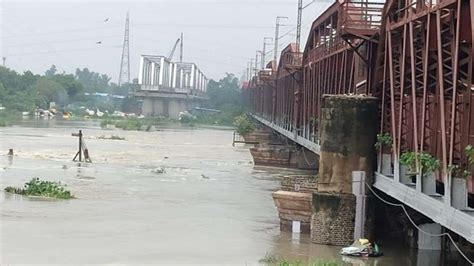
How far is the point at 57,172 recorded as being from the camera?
152 ft

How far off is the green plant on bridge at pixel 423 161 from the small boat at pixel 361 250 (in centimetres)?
379

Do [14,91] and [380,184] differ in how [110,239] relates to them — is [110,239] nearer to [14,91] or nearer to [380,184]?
[380,184]

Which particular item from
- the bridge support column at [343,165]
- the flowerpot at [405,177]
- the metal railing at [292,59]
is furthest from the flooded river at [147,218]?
the metal railing at [292,59]

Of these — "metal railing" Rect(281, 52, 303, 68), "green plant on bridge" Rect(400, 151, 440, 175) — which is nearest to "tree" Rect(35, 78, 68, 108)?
"metal railing" Rect(281, 52, 303, 68)

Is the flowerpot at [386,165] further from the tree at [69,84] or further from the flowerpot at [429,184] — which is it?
the tree at [69,84]

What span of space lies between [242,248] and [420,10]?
8.63m

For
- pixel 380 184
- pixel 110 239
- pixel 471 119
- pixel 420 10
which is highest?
pixel 420 10

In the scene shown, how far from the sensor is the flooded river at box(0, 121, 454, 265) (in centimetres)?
2102

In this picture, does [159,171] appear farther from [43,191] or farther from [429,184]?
[429,184]

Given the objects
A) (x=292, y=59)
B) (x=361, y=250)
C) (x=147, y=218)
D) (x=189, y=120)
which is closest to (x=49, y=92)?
(x=189, y=120)

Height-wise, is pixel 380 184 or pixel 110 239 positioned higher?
pixel 380 184

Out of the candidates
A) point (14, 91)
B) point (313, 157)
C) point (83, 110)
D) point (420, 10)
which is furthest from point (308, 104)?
point (83, 110)

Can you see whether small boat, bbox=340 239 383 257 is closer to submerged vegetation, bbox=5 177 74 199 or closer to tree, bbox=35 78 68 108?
submerged vegetation, bbox=5 177 74 199

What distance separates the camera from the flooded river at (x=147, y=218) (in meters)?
21.0
